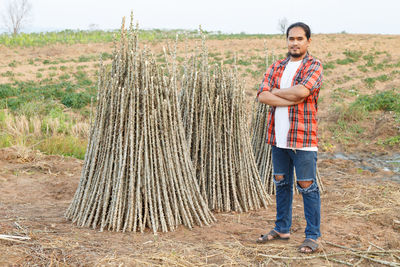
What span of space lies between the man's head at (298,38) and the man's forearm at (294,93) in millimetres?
277

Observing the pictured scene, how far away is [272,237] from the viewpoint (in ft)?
10.0

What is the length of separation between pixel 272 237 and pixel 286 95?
1.08 metres

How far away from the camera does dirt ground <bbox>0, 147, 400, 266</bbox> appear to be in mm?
2641

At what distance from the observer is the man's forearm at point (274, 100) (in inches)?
109

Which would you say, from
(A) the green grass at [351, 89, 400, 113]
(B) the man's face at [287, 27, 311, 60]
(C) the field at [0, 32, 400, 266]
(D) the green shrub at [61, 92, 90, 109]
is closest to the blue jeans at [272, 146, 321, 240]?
(C) the field at [0, 32, 400, 266]

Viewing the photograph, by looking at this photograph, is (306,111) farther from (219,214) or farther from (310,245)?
(219,214)

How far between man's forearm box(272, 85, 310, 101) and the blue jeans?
14.5 inches

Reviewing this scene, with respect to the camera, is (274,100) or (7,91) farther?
(7,91)

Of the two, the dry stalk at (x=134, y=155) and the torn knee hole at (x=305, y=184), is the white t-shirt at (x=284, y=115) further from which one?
the dry stalk at (x=134, y=155)

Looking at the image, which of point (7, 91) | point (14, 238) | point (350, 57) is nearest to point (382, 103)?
point (350, 57)

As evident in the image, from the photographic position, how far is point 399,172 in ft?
19.1

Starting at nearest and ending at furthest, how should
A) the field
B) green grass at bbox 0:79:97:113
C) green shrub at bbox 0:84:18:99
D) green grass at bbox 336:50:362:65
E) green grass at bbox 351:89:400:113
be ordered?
1. the field
2. green grass at bbox 351:89:400:113
3. green grass at bbox 0:79:97:113
4. green shrub at bbox 0:84:18:99
5. green grass at bbox 336:50:362:65

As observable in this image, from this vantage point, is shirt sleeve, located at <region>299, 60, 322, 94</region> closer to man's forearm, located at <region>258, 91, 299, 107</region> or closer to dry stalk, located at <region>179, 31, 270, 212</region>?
man's forearm, located at <region>258, 91, 299, 107</region>

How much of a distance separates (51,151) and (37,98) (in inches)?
185
